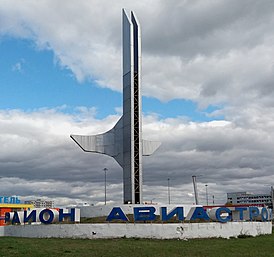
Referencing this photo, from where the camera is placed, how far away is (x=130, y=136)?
4397cm

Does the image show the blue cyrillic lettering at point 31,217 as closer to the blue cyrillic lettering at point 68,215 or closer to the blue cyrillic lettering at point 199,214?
the blue cyrillic lettering at point 68,215

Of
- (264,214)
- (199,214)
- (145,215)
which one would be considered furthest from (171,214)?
(264,214)

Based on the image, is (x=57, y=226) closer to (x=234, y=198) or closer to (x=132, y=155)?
(x=132, y=155)

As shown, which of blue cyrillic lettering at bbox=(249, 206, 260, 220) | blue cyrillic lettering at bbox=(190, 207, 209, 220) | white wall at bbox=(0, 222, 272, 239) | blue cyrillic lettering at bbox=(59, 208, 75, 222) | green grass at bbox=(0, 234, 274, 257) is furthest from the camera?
blue cyrillic lettering at bbox=(249, 206, 260, 220)

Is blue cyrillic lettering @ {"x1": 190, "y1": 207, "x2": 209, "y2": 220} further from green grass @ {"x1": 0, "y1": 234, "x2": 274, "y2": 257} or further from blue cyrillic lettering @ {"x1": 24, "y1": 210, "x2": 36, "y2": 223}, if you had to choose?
blue cyrillic lettering @ {"x1": 24, "y1": 210, "x2": 36, "y2": 223}

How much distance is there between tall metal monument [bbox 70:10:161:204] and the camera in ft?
143

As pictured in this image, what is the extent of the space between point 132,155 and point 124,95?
23.4 feet

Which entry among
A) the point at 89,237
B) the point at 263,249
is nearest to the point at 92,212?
the point at 89,237

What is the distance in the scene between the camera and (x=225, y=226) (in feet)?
113

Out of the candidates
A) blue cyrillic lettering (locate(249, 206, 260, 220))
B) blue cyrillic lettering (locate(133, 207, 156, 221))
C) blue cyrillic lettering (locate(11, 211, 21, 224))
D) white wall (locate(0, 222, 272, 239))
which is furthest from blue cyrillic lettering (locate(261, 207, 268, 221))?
blue cyrillic lettering (locate(11, 211, 21, 224))

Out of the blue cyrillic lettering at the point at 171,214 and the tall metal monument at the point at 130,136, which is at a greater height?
the tall metal monument at the point at 130,136

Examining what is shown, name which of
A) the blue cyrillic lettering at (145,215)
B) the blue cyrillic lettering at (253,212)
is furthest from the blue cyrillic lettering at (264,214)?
the blue cyrillic lettering at (145,215)

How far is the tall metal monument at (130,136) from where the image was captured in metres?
43.6

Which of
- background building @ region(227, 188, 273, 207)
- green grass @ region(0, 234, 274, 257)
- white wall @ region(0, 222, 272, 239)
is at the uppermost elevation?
background building @ region(227, 188, 273, 207)
